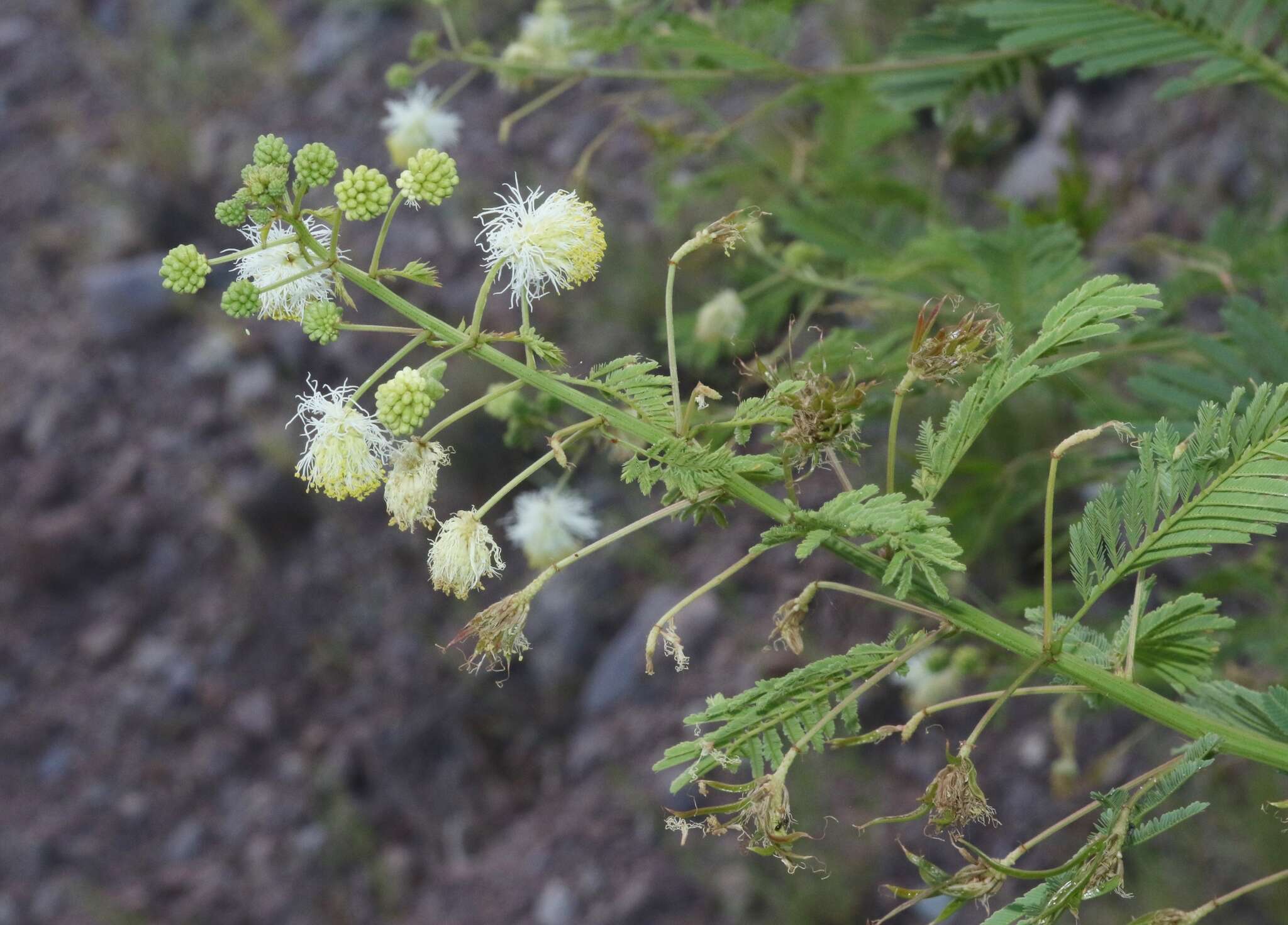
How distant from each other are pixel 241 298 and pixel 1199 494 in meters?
1.07

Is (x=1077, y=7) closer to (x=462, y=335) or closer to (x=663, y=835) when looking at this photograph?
(x=462, y=335)

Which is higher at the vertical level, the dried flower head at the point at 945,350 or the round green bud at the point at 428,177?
the round green bud at the point at 428,177

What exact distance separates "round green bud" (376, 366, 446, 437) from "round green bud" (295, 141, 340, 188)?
225 mm

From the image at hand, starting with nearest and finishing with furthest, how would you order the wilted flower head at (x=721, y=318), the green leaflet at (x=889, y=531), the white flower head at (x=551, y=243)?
the green leaflet at (x=889, y=531)
the white flower head at (x=551, y=243)
the wilted flower head at (x=721, y=318)

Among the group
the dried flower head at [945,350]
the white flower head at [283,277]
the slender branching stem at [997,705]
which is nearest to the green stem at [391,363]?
the white flower head at [283,277]

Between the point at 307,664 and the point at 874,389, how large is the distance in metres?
3.67

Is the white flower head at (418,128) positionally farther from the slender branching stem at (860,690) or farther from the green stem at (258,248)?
the slender branching stem at (860,690)

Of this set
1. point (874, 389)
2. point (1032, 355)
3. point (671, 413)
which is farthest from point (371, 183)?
point (874, 389)

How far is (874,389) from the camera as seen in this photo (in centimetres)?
186

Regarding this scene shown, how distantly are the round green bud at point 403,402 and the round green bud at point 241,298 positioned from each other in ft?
0.61

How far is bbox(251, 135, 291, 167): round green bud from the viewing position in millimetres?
1164

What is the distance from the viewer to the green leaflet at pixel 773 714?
3.88ft

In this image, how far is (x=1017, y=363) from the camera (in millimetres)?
1186

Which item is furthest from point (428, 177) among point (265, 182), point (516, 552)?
point (516, 552)
